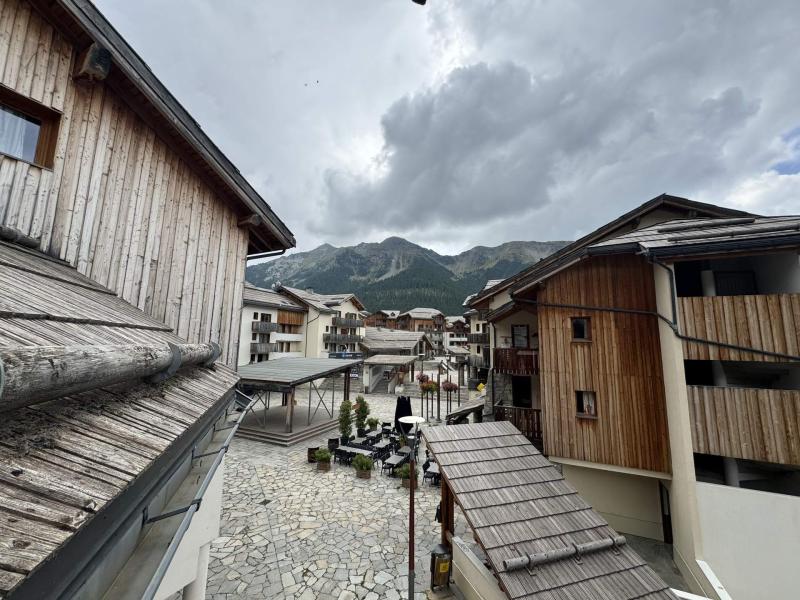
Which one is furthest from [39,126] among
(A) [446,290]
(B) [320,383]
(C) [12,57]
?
(A) [446,290]

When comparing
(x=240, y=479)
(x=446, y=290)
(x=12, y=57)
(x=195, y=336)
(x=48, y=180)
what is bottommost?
(x=240, y=479)

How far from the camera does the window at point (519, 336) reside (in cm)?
1659

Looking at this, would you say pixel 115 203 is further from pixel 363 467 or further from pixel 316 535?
pixel 363 467

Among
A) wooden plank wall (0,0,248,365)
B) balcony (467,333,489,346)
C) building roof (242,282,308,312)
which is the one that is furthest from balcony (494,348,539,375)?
building roof (242,282,308,312)

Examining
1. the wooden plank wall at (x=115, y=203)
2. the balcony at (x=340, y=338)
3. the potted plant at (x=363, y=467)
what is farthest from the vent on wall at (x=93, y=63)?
the balcony at (x=340, y=338)

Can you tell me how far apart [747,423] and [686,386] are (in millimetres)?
1277

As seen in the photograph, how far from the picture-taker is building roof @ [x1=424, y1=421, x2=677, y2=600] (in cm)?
530

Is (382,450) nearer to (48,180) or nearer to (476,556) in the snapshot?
(476,556)

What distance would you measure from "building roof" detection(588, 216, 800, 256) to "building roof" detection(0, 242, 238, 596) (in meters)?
10.7

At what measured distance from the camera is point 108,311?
3385mm

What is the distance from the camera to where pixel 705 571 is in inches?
302

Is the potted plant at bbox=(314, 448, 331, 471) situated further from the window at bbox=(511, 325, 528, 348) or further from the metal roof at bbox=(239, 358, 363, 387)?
the window at bbox=(511, 325, 528, 348)

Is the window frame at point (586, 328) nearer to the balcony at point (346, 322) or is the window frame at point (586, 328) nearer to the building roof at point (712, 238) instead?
the building roof at point (712, 238)

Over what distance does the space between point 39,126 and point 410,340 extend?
4116 centimetres
